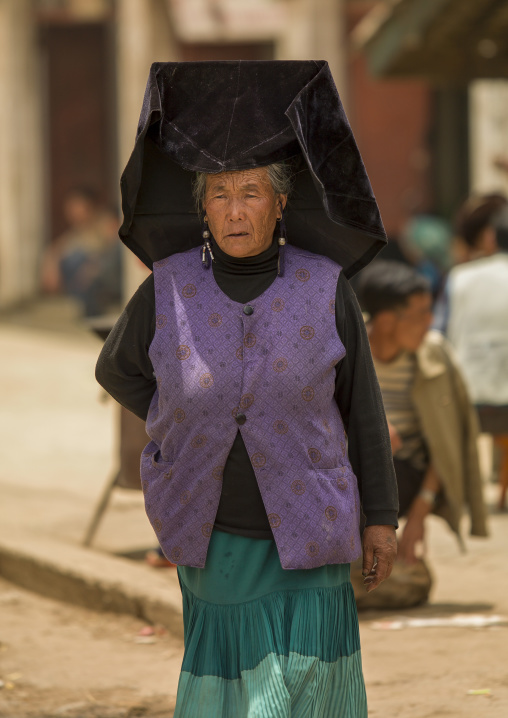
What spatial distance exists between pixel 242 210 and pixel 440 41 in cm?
582

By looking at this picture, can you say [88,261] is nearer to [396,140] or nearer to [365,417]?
[396,140]

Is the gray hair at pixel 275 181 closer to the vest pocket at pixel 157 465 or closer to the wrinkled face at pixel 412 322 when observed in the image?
the vest pocket at pixel 157 465

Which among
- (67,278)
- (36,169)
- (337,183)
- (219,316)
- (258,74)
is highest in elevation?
(258,74)

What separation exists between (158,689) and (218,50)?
1223 centimetres

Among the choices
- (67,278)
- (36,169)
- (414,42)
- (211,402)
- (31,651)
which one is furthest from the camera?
(36,169)

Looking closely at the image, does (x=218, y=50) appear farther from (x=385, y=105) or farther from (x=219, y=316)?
(x=219, y=316)

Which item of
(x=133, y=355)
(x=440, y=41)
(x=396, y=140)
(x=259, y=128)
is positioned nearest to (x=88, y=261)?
(x=396, y=140)

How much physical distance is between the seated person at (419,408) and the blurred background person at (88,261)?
945 centimetres

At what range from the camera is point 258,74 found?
3154 millimetres

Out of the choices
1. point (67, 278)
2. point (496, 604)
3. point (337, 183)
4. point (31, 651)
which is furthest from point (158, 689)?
point (67, 278)

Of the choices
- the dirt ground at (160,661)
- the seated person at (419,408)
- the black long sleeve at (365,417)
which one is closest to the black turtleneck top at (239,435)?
the black long sleeve at (365,417)

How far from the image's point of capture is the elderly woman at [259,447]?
10.0 feet

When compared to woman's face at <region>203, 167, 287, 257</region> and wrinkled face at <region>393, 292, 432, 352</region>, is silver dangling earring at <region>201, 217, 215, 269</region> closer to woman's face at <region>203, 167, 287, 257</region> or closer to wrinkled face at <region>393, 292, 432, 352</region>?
woman's face at <region>203, 167, 287, 257</region>

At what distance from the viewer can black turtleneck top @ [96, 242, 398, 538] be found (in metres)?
3.11
